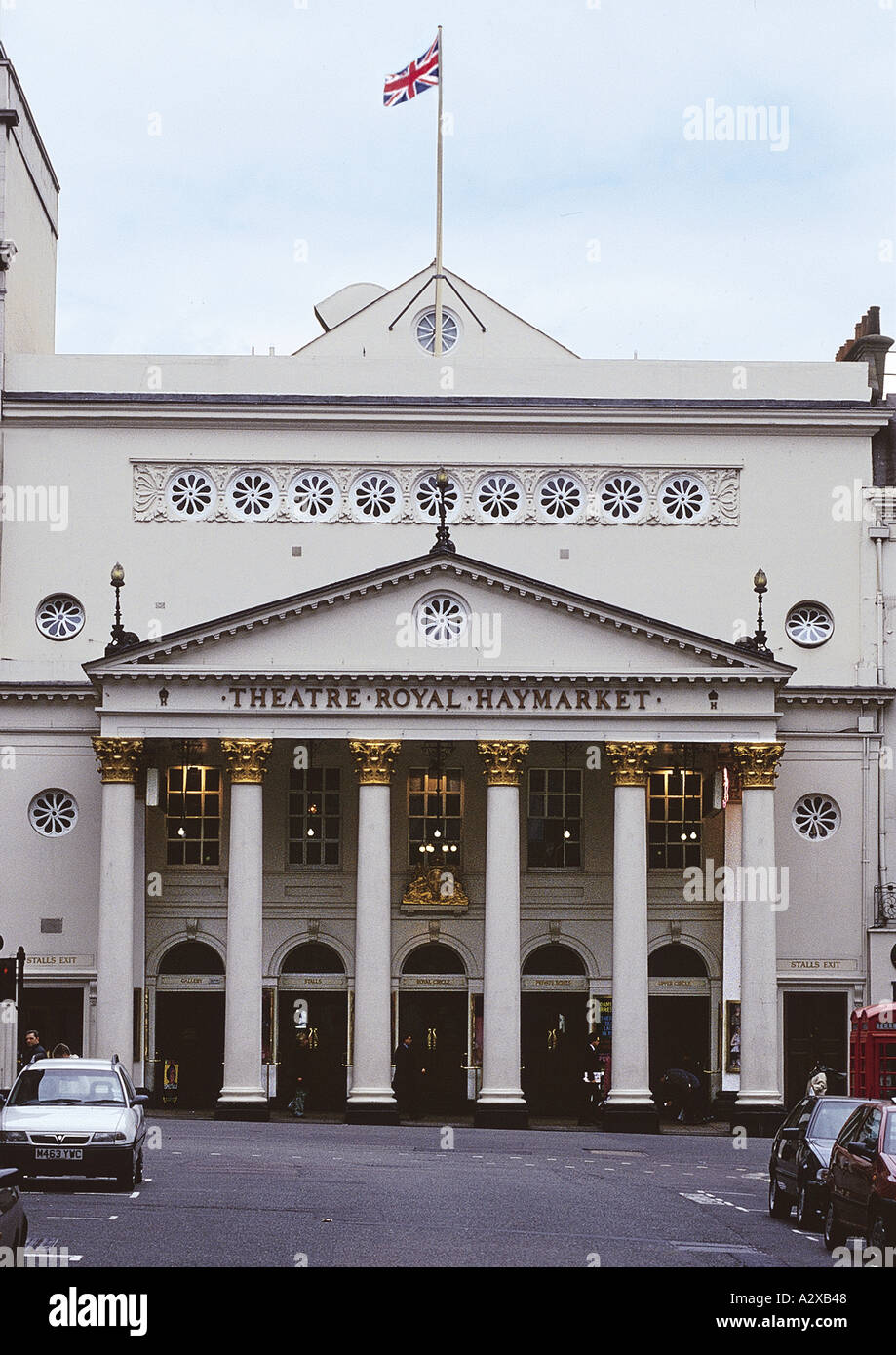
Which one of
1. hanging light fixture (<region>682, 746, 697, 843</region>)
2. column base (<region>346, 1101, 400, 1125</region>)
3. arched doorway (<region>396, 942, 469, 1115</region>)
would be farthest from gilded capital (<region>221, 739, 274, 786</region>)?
hanging light fixture (<region>682, 746, 697, 843</region>)

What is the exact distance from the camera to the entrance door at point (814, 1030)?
51000 mm

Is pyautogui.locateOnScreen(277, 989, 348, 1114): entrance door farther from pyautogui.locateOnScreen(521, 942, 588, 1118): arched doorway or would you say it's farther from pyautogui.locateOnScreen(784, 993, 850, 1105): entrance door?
pyautogui.locateOnScreen(784, 993, 850, 1105): entrance door

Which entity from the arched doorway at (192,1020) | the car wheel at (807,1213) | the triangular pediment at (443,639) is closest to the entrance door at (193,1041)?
the arched doorway at (192,1020)

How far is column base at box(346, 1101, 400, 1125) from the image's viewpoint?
46.0 meters

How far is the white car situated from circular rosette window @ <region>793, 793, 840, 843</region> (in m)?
27.1

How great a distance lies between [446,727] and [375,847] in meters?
2.94

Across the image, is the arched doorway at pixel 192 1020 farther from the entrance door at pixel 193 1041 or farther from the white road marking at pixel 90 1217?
the white road marking at pixel 90 1217

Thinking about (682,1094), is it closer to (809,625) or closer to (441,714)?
(441,714)

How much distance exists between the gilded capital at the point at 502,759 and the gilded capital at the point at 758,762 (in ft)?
15.1

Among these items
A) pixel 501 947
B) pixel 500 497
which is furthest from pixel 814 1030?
pixel 500 497
